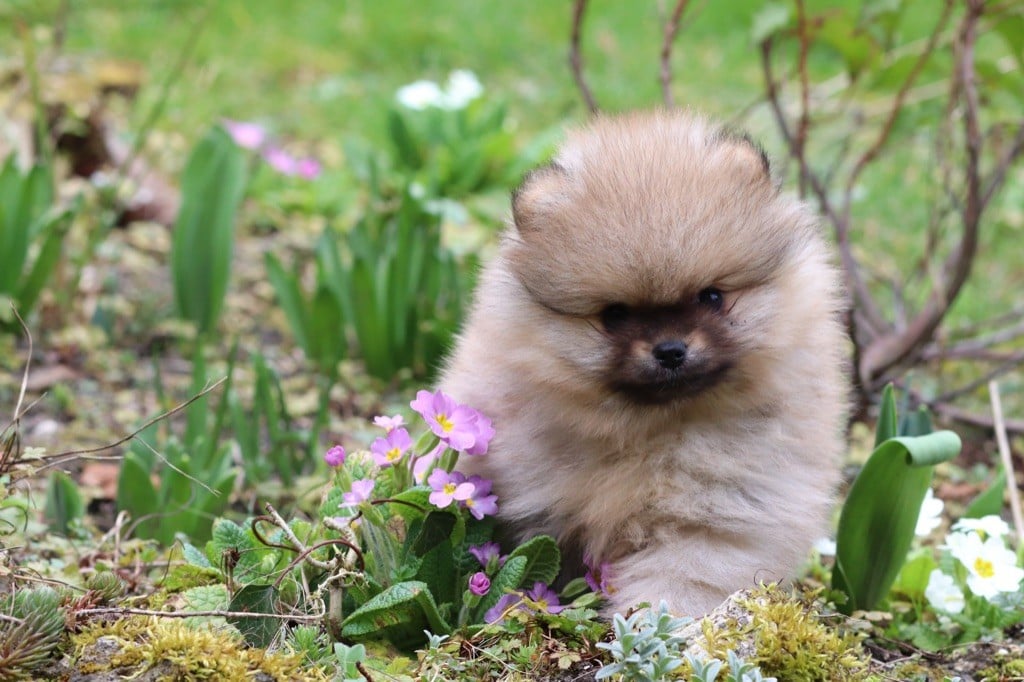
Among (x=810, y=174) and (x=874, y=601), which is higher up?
(x=810, y=174)

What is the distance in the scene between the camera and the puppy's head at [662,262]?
8.13ft

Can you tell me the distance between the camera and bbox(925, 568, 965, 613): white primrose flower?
3.03 metres

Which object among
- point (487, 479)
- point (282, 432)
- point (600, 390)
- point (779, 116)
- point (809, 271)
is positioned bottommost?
point (282, 432)

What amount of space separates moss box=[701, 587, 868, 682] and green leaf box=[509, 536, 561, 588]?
410 millimetres

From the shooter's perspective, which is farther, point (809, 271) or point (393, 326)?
point (393, 326)

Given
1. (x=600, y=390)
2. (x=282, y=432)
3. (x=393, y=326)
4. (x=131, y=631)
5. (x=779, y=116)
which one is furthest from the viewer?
(x=393, y=326)

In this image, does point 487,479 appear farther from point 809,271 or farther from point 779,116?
point 779,116

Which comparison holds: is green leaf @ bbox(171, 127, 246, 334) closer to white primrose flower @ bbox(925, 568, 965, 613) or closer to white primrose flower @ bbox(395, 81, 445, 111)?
white primrose flower @ bbox(395, 81, 445, 111)

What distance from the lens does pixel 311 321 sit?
4949mm

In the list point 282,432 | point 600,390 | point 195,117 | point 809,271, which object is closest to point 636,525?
point 600,390

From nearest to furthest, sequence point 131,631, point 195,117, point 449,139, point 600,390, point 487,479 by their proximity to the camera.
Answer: point 131,631 → point 600,390 → point 487,479 → point 449,139 → point 195,117

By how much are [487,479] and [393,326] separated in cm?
214

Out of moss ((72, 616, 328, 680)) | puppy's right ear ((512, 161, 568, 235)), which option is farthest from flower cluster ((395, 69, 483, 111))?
moss ((72, 616, 328, 680))

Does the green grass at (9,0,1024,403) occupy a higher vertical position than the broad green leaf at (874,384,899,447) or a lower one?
higher
